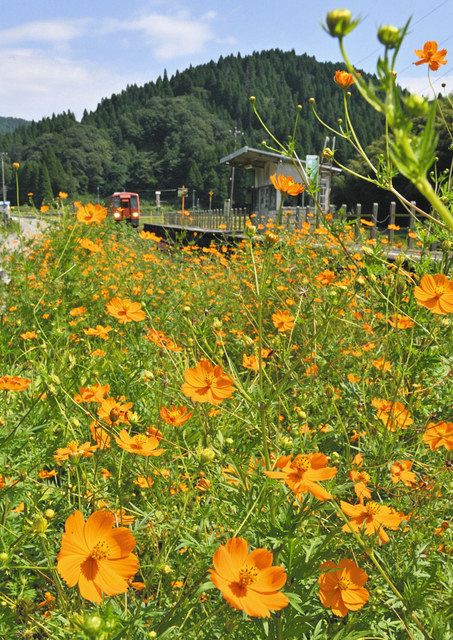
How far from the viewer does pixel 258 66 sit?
117 m

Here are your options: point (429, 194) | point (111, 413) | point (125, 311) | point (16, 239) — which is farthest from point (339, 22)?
point (16, 239)

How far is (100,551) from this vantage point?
80cm

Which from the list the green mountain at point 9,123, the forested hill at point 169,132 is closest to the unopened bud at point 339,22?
the forested hill at point 169,132

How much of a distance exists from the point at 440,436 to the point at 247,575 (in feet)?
2.27

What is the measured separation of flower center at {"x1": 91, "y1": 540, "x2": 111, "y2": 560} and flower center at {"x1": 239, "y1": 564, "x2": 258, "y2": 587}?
0.19 m

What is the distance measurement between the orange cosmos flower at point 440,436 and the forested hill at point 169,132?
60.5 metres

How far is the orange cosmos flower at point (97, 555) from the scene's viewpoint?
30.1 inches

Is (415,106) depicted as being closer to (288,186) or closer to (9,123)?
(288,186)

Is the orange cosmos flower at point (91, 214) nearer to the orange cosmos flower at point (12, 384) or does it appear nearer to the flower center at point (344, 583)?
the orange cosmos flower at point (12, 384)

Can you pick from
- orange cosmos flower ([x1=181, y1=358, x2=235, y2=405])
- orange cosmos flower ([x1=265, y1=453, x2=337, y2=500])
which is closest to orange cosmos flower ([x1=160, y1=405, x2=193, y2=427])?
orange cosmos flower ([x1=181, y1=358, x2=235, y2=405])

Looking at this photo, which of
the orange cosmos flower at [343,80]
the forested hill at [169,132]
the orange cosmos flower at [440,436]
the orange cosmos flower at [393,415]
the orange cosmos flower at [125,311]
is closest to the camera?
the orange cosmos flower at [440,436]

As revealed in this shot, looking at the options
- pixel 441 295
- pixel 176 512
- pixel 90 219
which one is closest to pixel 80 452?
pixel 176 512

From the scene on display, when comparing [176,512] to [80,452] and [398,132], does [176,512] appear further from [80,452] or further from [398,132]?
[398,132]

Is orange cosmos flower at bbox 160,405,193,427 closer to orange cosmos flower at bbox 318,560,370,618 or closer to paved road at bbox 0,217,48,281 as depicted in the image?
orange cosmos flower at bbox 318,560,370,618
